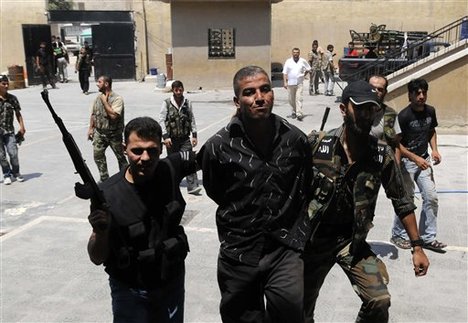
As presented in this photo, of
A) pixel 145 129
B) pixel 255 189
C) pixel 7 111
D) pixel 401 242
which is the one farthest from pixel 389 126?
pixel 7 111

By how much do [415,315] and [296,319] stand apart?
71.2 inches

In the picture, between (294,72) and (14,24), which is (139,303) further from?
(14,24)

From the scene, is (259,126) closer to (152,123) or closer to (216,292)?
(152,123)

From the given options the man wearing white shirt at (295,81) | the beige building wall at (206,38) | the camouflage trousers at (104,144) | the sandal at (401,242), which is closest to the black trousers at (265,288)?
the sandal at (401,242)

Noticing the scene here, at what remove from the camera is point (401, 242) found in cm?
577

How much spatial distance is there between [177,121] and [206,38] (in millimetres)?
13831

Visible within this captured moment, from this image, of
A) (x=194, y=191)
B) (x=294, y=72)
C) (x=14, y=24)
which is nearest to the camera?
(x=194, y=191)

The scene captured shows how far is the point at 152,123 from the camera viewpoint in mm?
2799

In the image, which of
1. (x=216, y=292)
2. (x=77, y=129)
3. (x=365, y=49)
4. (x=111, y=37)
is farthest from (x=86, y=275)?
(x=111, y=37)

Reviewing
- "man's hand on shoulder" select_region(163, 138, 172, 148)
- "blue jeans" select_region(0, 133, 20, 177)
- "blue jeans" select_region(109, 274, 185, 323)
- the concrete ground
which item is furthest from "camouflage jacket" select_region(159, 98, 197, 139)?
"blue jeans" select_region(109, 274, 185, 323)

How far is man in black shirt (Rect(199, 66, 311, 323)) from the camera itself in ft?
9.84

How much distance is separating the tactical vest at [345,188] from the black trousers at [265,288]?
1.12 feet

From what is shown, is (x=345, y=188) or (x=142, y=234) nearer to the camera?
(x=142, y=234)

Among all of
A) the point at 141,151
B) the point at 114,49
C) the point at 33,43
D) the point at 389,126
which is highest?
the point at 33,43
